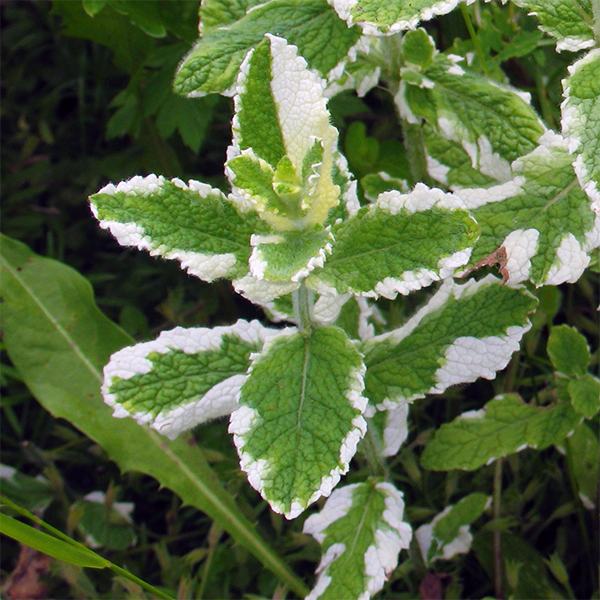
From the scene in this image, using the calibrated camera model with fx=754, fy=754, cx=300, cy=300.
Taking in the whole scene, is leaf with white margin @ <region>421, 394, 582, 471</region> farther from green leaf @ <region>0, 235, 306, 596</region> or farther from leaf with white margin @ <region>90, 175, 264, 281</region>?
leaf with white margin @ <region>90, 175, 264, 281</region>

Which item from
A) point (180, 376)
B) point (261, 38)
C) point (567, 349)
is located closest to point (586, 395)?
point (567, 349)

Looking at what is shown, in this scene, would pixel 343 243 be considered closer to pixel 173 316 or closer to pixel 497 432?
pixel 497 432

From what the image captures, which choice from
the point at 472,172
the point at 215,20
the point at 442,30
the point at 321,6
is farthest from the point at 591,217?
the point at 442,30

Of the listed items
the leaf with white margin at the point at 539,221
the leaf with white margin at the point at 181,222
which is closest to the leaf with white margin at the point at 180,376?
the leaf with white margin at the point at 181,222

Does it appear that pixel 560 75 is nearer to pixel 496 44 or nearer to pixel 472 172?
pixel 496 44

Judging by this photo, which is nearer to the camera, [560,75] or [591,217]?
[591,217]
